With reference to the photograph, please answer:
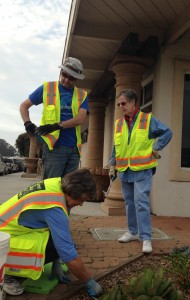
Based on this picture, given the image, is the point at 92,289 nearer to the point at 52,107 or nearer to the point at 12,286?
the point at 12,286

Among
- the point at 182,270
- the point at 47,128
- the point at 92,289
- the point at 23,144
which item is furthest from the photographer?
the point at 23,144

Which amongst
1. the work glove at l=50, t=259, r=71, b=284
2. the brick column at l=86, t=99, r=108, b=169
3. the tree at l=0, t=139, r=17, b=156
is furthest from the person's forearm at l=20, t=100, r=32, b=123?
the tree at l=0, t=139, r=17, b=156

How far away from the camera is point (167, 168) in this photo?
590 cm

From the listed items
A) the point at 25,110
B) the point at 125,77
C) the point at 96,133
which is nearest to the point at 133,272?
the point at 25,110

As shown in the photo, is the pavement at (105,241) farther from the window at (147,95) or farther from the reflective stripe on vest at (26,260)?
the window at (147,95)

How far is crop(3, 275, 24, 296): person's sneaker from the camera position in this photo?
2555mm

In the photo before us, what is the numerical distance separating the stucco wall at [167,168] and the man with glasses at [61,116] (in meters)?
2.53

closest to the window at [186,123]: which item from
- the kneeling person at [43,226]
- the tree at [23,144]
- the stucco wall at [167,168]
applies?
the stucco wall at [167,168]

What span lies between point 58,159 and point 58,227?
1.25 meters

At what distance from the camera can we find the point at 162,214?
5.86 meters

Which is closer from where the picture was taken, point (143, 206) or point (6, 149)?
point (143, 206)

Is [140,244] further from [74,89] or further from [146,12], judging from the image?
[146,12]

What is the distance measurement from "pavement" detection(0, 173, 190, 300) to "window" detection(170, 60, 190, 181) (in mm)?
803

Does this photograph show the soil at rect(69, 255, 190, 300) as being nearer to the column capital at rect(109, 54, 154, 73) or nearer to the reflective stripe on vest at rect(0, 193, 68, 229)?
the reflective stripe on vest at rect(0, 193, 68, 229)
